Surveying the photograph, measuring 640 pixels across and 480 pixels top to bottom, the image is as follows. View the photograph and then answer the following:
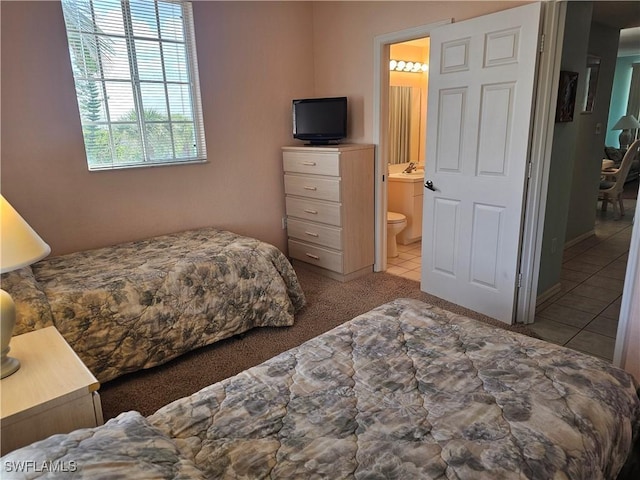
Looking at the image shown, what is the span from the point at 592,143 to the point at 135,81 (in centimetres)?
471

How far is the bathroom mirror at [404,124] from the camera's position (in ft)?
16.2

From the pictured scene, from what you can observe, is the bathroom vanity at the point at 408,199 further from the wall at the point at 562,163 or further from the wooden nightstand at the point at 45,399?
the wooden nightstand at the point at 45,399

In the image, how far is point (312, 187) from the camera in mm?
3857

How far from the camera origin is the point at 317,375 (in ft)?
5.03

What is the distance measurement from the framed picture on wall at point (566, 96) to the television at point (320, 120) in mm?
1710

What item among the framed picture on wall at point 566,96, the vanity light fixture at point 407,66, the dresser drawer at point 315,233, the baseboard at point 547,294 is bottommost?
the baseboard at point 547,294

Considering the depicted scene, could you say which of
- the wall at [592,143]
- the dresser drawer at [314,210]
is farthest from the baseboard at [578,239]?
the dresser drawer at [314,210]

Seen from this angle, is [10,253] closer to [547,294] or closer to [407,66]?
[547,294]

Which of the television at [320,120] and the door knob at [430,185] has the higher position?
the television at [320,120]

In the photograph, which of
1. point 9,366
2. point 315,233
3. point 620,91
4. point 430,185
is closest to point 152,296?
point 9,366

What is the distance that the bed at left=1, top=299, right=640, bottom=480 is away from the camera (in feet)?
3.54

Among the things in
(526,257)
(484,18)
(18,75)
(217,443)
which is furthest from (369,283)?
(18,75)

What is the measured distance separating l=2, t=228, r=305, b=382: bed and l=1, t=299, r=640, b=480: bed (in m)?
1.15

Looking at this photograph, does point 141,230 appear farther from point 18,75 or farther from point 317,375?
point 317,375
